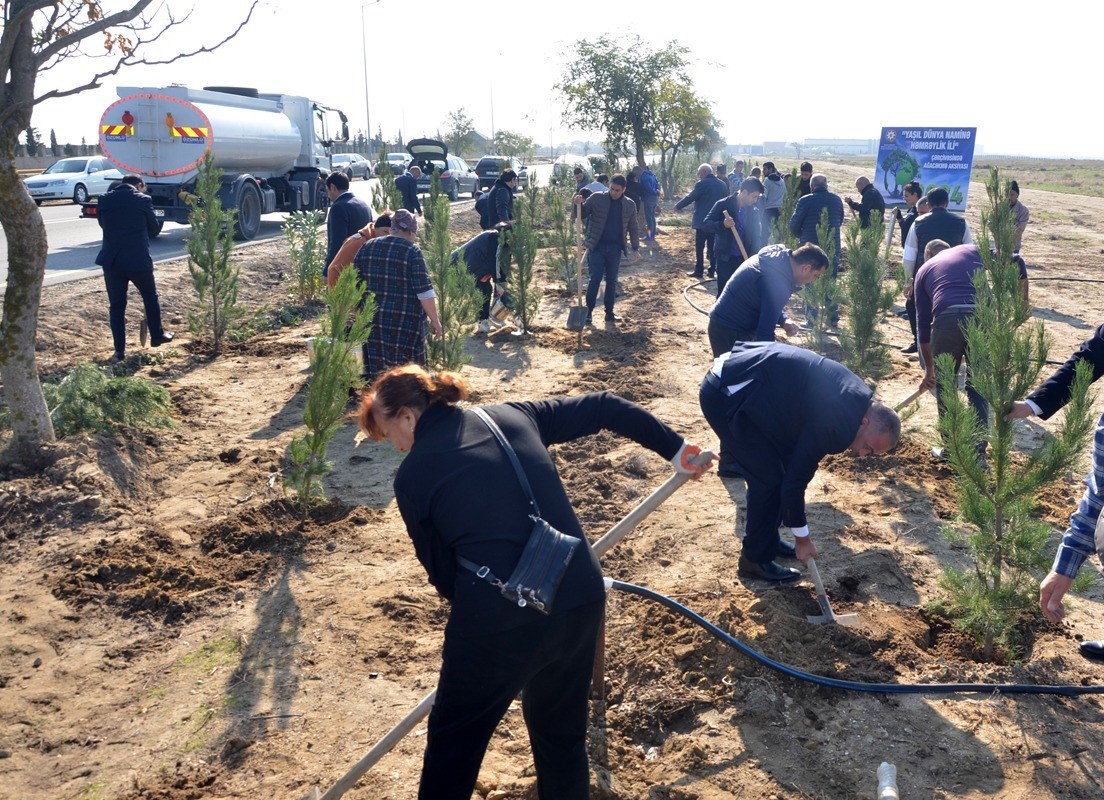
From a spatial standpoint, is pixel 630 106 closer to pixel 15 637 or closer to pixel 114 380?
pixel 114 380

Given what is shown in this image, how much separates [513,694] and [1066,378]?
2568mm

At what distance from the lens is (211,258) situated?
8.79 metres

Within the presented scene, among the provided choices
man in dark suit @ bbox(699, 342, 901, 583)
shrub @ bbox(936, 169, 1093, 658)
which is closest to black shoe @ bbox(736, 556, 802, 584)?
man in dark suit @ bbox(699, 342, 901, 583)

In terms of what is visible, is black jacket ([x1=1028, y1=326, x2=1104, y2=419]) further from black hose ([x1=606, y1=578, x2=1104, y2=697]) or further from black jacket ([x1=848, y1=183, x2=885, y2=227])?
black jacket ([x1=848, y1=183, x2=885, y2=227])

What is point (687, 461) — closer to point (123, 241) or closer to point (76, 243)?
point (123, 241)

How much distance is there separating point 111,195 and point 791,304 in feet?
29.9

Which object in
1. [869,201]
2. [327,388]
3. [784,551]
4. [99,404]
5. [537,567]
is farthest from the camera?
[869,201]

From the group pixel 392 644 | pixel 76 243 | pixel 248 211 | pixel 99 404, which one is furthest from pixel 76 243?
pixel 392 644

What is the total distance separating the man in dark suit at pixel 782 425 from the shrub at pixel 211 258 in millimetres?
6039

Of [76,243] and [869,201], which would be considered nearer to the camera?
[869,201]

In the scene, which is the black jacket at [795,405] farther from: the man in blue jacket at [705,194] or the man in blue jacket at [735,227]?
the man in blue jacket at [705,194]

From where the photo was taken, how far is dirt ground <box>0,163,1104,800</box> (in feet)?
10.6

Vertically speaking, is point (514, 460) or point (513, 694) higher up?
point (514, 460)

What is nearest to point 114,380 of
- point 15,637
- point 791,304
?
point 15,637
